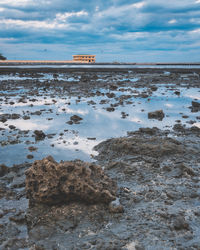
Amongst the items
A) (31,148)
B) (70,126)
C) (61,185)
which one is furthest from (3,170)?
(70,126)

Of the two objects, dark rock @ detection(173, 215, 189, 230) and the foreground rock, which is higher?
the foreground rock

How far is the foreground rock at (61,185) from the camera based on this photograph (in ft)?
17.5

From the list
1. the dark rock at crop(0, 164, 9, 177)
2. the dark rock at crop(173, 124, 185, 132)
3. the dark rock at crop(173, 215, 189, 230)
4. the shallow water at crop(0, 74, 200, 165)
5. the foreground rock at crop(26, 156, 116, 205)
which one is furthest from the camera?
the dark rock at crop(173, 124, 185, 132)

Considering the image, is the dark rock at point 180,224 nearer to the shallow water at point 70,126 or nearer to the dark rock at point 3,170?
the shallow water at point 70,126

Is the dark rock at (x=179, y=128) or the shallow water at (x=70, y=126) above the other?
the dark rock at (x=179, y=128)

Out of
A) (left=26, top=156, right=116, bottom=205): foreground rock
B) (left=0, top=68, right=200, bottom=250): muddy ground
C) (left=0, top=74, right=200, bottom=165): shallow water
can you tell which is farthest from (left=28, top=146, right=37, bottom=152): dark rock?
(left=26, top=156, right=116, bottom=205): foreground rock

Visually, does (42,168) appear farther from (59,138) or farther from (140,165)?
(59,138)

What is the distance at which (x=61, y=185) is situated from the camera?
5.38m

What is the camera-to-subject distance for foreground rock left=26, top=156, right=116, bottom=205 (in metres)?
5.33

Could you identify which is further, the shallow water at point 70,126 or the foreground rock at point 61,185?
the shallow water at point 70,126

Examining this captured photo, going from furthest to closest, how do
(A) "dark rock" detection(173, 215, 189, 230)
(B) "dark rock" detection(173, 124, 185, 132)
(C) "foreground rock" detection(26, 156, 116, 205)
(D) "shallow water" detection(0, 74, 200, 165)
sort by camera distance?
(B) "dark rock" detection(173, 124, 185, 132) → (D) "shallow water" detection(0, 74, 200, 165) → (C) "foreground rock" detection(26, 156, 116, 205) → (A) "dark rock" detection(173, 215, 189, 230)

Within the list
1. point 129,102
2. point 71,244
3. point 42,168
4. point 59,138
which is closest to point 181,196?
point 71,244

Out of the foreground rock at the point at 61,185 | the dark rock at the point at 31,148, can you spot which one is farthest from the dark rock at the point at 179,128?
the foreground rock at the point at 61,185

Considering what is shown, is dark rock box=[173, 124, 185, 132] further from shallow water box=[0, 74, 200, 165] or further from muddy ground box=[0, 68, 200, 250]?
muddy ground box=[0, 68, 200, 250]
